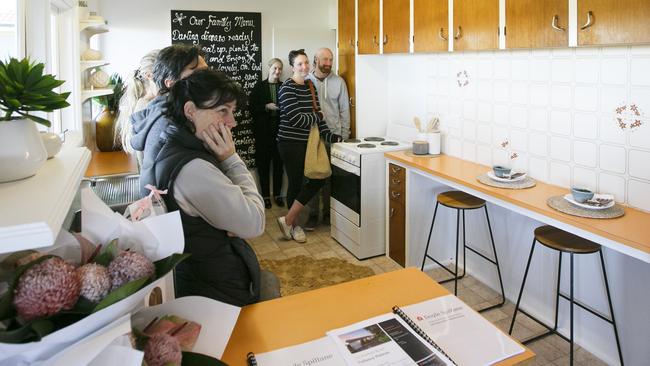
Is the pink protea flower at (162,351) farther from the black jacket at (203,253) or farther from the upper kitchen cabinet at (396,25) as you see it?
the upper kitchen cabinet at (396,25)

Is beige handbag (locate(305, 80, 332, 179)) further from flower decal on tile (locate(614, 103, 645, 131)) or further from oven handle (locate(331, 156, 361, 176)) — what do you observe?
flower decal on tile (locate(614, 103, 645, 131))

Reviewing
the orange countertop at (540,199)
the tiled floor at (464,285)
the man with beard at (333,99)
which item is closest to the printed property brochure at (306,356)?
the orange countertop at (540,199)

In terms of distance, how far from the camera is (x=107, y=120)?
3.77 meters

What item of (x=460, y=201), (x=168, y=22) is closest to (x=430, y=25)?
(x=460, y=201)

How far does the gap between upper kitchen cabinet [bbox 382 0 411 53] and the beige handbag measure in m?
0.98

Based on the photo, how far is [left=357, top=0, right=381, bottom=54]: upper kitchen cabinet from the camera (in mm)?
3932

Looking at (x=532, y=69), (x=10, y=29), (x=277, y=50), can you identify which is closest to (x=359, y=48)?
(x=277, y=50)

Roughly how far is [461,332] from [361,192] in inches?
100

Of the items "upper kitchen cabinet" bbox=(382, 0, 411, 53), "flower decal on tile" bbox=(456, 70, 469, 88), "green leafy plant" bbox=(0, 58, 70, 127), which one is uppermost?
"upper kitchen cabinet" bbox=(382, 0, 411, 53)

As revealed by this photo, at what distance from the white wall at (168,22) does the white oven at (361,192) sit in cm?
168

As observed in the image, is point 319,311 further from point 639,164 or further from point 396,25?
point 396,25

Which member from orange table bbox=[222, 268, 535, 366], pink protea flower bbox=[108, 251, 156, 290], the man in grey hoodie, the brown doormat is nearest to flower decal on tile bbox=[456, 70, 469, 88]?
the brown doormat

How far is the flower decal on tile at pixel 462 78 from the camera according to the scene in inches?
134

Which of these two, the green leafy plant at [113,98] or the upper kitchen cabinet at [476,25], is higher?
the upper kitchen cabinet at [476,25]
